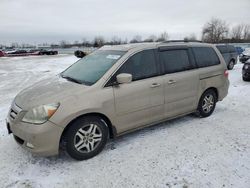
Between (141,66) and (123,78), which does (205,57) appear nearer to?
(141,66)

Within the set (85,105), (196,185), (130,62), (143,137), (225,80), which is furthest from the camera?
(225,80)

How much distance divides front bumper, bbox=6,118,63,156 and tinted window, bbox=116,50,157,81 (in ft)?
4.53

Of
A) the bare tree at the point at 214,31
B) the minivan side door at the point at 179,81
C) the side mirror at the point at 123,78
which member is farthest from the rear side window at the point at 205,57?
the bare tree at the point at 214,31

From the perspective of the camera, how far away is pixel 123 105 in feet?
12.4

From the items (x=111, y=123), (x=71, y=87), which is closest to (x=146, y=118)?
(x=111, y=123)

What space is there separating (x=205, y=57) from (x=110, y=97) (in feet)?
8.90

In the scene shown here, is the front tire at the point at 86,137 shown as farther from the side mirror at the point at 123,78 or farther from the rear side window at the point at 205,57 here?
the rear side window at the point at 205,57

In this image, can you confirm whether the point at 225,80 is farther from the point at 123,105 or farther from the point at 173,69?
the point at 123,105

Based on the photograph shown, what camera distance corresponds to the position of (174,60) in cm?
457

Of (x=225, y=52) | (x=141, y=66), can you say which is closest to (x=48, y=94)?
(x=141, y=66)

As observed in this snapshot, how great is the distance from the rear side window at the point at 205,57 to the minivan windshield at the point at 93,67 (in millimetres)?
1857

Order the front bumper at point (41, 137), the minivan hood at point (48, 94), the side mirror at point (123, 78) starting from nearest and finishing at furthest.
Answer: the front bumper at point (41, 137) → the minivan hood at point (48, 94) → the side mirror at point (123, 78)

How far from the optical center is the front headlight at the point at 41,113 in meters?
3.19

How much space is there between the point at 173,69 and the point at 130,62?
1.01m
